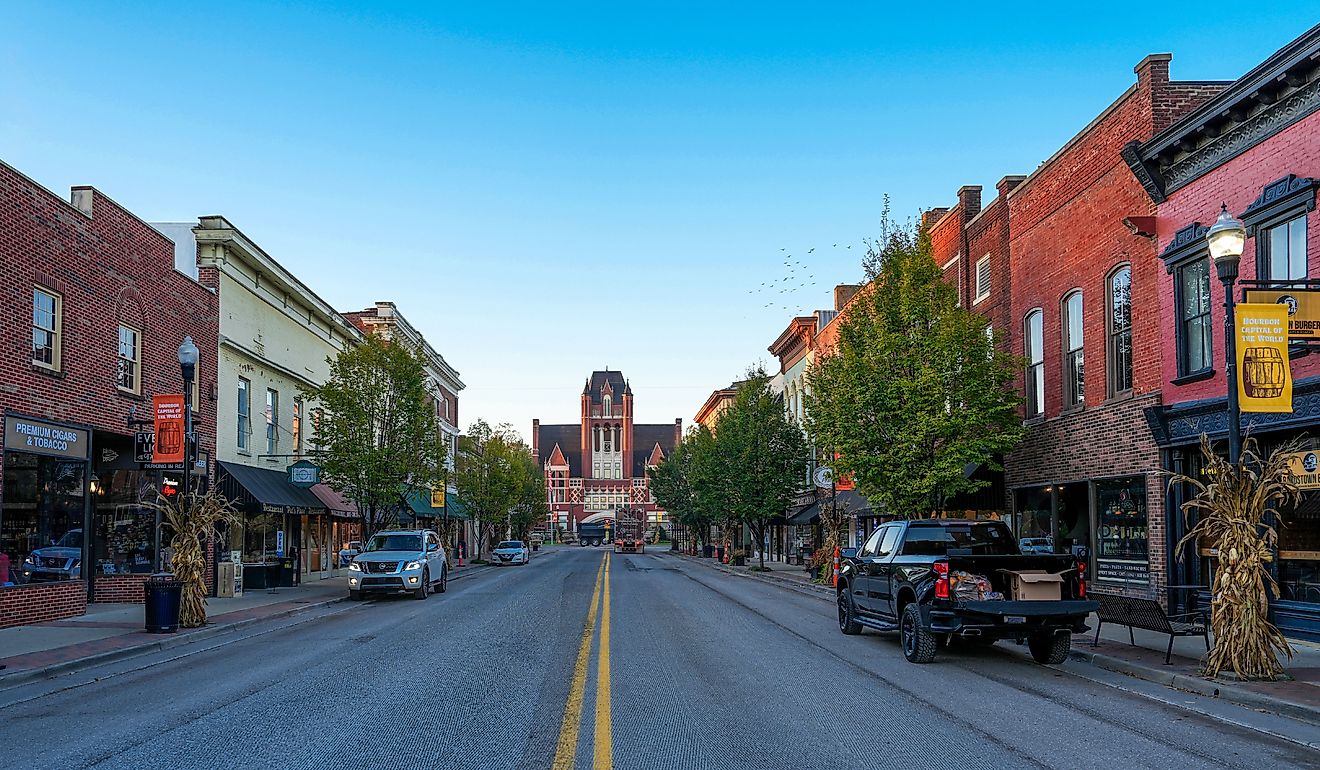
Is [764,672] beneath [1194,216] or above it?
beneath

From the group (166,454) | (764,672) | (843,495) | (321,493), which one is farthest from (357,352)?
(764,672)

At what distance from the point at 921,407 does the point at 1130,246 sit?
5421mm

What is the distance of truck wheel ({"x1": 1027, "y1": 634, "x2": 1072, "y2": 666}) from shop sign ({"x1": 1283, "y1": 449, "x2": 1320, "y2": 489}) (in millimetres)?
4439

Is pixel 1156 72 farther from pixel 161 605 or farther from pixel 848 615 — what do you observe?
Result: pixel 161 605

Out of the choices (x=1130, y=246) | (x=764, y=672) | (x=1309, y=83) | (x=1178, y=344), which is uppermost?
(x=1309, y=83)

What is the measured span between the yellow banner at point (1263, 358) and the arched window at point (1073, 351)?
9382 mm

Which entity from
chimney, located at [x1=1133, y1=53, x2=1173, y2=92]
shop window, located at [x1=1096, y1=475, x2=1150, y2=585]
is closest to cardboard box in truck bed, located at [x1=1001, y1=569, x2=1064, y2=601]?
shop window, located at [x1=1096, y1=475, x2=1150, y2=585]

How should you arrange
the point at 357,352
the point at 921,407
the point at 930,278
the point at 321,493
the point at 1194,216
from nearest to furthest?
the point at 1194,216 < the point at 921,407 < the point at 930,278 < the point at 357,352 < the point at 321,493

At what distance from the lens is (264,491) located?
95.7 feet

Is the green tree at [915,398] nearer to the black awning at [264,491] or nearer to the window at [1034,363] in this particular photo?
the window at [1034,363]

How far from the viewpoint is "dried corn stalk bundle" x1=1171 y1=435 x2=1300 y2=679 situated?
38.5 ft

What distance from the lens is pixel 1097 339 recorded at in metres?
21.4

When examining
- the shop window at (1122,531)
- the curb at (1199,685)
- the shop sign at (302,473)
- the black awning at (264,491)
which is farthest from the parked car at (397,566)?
the curb at (1199,685)

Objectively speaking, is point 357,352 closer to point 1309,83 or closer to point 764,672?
point 764,672
